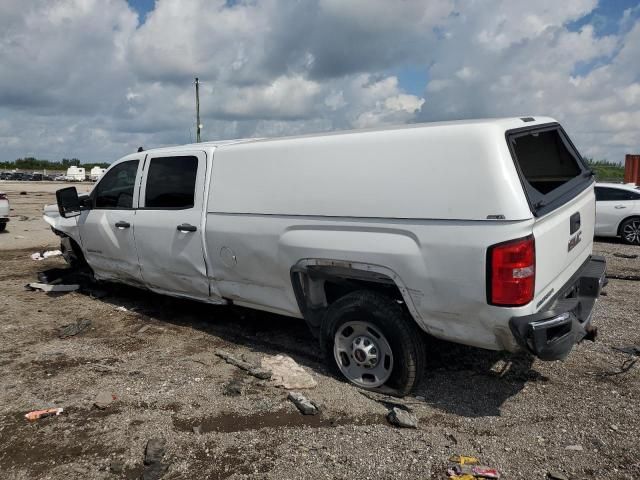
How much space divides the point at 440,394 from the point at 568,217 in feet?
5.47

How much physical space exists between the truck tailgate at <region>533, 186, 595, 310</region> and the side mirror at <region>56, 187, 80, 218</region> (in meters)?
5.42

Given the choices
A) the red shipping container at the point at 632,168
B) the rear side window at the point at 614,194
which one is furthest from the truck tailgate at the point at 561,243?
the red shipping container at the point at 632,168

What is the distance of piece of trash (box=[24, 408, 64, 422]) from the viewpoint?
12.4 feet

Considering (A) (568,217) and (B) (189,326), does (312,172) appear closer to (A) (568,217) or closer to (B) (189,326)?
(A) (568,217)

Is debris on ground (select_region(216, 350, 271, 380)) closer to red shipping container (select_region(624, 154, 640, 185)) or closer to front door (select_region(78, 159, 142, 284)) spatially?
front door (select_region(78, 159, 142, 284))

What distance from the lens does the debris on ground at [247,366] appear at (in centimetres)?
440

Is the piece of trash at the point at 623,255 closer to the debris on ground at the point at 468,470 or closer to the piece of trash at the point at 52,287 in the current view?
the debris on ground at the point at 468,470

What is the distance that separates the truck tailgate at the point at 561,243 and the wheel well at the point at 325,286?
0.99 metres

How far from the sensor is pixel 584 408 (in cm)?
373

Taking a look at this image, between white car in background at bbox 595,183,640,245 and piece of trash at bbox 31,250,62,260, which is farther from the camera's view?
white car in background at bbox 595,183,640,245

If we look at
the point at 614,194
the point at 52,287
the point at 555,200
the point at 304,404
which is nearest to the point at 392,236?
the point at 555,200

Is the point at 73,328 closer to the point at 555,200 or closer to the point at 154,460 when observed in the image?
the point at 154,460

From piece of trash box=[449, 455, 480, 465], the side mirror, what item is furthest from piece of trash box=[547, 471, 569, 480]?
the side mirror

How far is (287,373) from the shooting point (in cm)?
439
